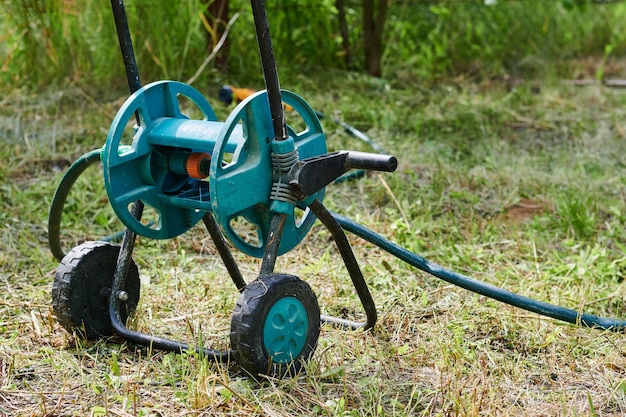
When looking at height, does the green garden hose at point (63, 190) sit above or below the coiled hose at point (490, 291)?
above

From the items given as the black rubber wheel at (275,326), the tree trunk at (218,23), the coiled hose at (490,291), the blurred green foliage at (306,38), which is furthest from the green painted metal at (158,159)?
the tree trunk at (218,23)

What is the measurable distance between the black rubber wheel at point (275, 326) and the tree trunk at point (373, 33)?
3.36 m

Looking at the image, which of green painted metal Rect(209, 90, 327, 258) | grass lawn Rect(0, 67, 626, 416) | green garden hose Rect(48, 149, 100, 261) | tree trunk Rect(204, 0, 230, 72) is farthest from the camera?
tree trunk Rect(204, 0, 230, 72)

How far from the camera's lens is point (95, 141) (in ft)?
13.4

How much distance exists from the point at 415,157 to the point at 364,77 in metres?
1.37

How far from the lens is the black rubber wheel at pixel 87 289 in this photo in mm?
2227

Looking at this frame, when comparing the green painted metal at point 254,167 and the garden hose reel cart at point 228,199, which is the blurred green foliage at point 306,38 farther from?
the green painted metal at point 254,167

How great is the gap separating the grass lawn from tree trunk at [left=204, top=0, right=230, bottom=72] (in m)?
0.40

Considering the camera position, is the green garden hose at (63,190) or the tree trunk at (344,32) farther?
the tree trunk at (344,32)

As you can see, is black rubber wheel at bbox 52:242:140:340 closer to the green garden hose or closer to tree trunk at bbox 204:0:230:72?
the green garden hose

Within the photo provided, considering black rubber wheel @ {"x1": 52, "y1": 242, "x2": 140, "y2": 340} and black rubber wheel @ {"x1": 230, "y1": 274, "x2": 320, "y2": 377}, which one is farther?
black rubber wheel @ {"x1": 52, "y1": 242, "x2": 140, "y2": 340}

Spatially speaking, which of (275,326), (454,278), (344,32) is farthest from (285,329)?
(344,32)

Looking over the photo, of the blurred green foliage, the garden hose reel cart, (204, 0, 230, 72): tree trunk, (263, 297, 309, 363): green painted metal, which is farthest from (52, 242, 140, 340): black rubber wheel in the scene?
(204, 0, 230, 72): tree trunk

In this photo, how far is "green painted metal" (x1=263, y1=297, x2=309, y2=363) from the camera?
6.56 ft
